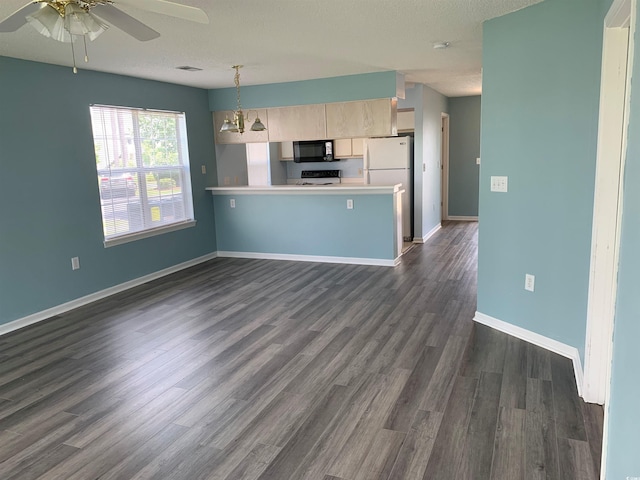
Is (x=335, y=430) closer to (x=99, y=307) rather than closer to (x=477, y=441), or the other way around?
(x=477, y=441)

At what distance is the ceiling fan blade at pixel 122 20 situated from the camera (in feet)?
7.02

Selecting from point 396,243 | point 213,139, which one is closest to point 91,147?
point 213,139

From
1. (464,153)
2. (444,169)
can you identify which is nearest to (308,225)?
(444,169)

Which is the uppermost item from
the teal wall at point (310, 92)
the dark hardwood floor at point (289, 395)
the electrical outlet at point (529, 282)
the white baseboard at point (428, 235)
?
the teal wall at point (310, 92)

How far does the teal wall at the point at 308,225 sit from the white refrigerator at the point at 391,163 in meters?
1.28

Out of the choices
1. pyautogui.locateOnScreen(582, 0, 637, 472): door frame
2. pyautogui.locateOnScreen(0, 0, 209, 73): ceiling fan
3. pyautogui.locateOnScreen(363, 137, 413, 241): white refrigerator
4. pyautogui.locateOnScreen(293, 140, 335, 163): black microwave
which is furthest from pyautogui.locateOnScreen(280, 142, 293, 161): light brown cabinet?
pyautogui.locateOnScreen(582, 0, 637, 472): door frame

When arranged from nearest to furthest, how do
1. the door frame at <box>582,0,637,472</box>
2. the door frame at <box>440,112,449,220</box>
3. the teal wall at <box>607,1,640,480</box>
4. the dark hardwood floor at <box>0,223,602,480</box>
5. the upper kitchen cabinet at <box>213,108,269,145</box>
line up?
the teal wall at <box>607,1,640,480</box>
the dark hardwood floor at <box>0,223,602,480</box>
the door frame at <box>582,0,637,472</box>
the upper kitchen cabinet at <box>213,108,269,145</box>
the door frame at <box>440,112,449,220</box>

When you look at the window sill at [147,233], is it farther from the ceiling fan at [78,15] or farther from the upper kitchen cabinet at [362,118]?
the ceiling fan at [78,15]

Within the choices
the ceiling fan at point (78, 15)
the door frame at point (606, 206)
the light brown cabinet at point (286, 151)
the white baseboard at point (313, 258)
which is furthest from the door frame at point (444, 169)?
the ceiling fan at point (78, 15)

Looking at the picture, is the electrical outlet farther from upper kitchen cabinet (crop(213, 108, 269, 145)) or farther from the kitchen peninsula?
upper kitchen cabinet (crop(213, 108, 269, 145))

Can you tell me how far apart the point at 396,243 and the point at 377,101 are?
178cm

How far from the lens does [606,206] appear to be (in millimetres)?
2541

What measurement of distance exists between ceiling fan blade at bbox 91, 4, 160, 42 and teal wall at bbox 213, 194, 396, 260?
12.8ft

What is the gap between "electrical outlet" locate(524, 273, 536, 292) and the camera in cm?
338
